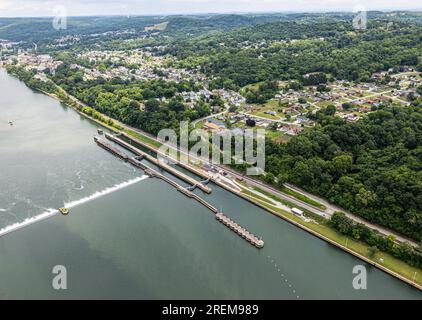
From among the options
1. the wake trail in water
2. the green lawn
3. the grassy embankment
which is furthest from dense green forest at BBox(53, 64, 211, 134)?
the green lawn

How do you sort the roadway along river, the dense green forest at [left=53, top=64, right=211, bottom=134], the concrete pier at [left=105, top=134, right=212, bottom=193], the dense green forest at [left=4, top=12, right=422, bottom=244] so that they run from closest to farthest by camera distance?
the roadway along river < the dense green forest at [left=4, top=12, right=422, bottom=244] < the concrete pier at [left=105, top=134, right=212, bottom=193] < the dense green forest at [left=53, top=64, right=211, bottom=134]

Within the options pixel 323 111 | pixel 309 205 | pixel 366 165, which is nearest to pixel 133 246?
pixel 309 205

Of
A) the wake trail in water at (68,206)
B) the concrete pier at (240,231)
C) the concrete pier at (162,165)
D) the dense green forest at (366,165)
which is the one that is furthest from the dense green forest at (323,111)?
the wake trail in water at (68,206)

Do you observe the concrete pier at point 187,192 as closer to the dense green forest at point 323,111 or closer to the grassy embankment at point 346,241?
the grassy embankment at point 346,241

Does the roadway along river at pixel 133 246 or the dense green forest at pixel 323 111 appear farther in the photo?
the dense green forest at pixel 323 111

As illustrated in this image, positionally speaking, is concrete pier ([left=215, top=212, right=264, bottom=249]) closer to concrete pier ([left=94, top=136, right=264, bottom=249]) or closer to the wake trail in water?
concrete pier ([left=94, top=136, right=264, bottom=249])
